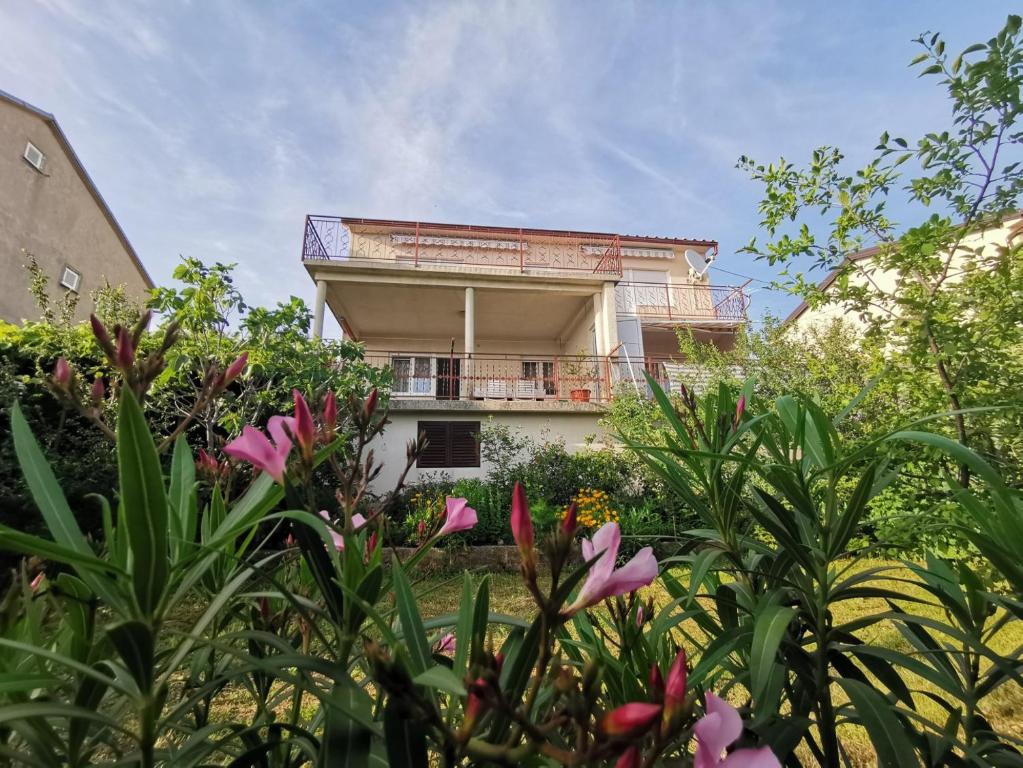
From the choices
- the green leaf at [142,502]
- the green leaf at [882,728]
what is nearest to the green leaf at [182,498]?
the green leaf at [142,502]

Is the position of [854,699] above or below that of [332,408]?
below

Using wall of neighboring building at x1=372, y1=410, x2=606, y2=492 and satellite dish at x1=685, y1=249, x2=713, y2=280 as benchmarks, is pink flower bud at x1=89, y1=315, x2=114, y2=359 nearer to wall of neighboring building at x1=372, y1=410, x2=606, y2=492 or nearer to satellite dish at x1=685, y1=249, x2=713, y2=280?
wall of neighboring building at x1=372, y1=410, x2=606, y2=492

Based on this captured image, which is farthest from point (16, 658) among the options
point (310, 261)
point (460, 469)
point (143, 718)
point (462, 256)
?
point (462, 256)

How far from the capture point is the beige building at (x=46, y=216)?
8422mm

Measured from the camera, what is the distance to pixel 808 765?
1.64 metres

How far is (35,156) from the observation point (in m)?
9.18

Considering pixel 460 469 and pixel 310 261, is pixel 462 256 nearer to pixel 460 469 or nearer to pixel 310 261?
pixel 310 261

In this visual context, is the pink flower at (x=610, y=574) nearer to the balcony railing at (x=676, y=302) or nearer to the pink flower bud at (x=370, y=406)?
the pink flower bud at (x=370, y=406)

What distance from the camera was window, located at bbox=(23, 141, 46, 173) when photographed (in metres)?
9.00

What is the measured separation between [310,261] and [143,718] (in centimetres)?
1061

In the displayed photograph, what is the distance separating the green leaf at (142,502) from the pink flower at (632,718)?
49cm

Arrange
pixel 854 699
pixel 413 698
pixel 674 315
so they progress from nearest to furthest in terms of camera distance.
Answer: pixel 413 698, pixel 854 699, pixel 674 315

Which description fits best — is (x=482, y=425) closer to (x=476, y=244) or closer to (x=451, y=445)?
(x=451, y=445)

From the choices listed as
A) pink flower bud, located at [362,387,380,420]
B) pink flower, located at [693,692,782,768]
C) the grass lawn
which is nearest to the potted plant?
the grass lawn
